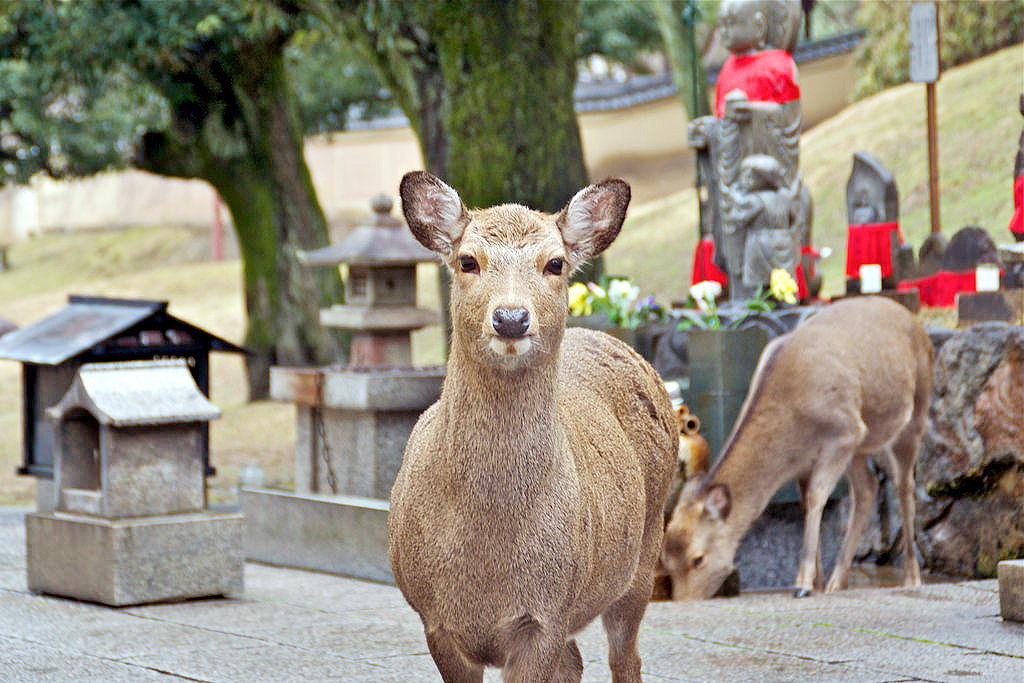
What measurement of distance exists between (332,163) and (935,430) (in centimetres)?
2614

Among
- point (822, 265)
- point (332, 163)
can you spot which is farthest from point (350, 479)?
point (332, 163)

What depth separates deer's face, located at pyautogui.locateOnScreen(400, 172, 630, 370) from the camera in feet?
13.1

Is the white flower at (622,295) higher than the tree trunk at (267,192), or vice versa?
the tree trunk at (267,192)

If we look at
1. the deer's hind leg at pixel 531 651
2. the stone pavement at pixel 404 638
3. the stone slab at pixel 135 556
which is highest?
the deer's hind leg at pixel 531 651

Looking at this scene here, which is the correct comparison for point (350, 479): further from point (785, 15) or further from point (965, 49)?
point (965, 49)

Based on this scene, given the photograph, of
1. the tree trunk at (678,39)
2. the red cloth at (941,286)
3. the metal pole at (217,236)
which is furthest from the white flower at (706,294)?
the metal pole at (217,236)

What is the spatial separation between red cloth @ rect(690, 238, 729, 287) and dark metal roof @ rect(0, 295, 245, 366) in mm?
4165

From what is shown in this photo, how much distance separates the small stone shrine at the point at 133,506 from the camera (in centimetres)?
738

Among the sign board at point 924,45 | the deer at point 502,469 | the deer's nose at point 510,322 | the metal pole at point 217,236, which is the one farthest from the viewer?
the metal pole at point 217,236

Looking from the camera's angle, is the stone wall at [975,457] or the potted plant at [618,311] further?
the potted plant at [618,311]

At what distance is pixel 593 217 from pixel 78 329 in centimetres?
619

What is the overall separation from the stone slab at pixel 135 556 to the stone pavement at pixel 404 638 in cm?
9

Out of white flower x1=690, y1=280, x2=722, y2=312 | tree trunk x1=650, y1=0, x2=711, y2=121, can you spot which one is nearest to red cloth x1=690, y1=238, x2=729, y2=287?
white flower x1=690, y1=280, x2=722, y2=312

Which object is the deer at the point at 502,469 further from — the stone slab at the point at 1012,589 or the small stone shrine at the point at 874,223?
the small stone shrine at the point at 874,223
